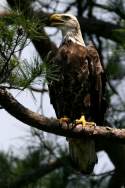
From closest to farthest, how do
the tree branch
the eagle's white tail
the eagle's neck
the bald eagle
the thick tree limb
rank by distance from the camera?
the thick tree limb < the bald eagle < the eagle's white tail < the eagle's neck < the tree branch

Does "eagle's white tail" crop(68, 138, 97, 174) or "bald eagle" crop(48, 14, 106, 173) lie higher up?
"bald eagle" crop(48, 14, 106, 173)

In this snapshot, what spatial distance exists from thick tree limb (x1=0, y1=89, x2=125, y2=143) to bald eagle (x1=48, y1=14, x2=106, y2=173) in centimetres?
48

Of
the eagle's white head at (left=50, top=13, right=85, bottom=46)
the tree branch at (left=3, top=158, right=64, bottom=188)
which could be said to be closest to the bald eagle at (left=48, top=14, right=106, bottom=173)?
the eagle's white head at (left=50, top=13, right=85, bottom=46)

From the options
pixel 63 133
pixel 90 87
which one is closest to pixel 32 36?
pixel 63 133

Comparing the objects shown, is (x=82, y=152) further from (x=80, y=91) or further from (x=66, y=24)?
(x=66, y=24)

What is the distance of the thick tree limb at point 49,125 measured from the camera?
2605 mm

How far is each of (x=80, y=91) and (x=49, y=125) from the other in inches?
26.9

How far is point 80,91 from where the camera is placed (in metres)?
3.42

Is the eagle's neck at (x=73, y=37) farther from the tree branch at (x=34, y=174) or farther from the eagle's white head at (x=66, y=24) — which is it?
the tree branch at (x=34, y=174)

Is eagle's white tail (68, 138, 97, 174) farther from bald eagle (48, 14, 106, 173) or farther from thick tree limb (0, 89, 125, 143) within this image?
thick tree limb (0, 89, 125, 143)

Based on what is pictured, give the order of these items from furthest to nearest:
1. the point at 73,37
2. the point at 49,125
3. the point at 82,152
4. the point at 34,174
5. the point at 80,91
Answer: the point at 34,174
the point at 73,37
the point at 82,152
the point at 80,91
the point at 49,125

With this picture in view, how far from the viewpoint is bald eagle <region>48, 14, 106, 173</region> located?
3389 mm

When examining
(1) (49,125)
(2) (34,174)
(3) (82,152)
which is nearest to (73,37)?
(3) (82,152)

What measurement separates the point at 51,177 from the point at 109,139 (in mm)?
1457
